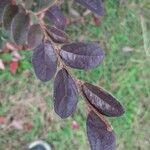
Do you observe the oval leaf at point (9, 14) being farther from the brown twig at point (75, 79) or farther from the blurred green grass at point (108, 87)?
the blurred green grass at point (108, 87)

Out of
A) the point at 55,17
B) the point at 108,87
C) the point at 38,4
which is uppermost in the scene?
the point at 38,4

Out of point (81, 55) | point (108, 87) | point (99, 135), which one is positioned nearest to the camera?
point (99, 135)

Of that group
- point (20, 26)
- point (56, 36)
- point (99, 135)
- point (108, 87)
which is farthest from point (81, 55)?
point (108, 87)

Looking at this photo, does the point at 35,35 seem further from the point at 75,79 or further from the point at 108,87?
the point at 108,87

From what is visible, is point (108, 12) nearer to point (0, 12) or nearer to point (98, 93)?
point (0, 12)

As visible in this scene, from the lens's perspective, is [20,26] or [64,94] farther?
[20,26]

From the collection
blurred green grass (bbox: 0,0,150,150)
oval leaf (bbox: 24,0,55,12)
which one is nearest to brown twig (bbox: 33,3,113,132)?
oval leaf (bbox: 24,0,55,12)

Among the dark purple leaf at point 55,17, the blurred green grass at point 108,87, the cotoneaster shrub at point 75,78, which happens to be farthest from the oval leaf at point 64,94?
the blurred green grass at point 108,87
